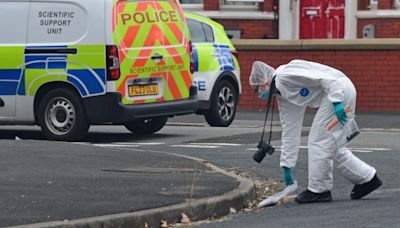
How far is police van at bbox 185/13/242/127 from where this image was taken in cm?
1819

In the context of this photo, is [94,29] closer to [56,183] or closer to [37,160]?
[37,160]

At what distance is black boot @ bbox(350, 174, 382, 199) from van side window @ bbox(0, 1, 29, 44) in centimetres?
641

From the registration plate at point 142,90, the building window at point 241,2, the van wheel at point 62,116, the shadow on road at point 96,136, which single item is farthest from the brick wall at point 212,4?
the van wheel at point 62,116

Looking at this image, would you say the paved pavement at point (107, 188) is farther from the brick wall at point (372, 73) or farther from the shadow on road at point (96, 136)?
the brick wall at point (372, 73)

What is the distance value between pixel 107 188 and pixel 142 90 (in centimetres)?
540

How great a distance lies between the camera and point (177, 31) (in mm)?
16312

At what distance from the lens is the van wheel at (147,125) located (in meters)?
17.3

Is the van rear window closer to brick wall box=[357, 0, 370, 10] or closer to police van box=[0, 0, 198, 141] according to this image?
police van box=[0, 0, 198, 141]

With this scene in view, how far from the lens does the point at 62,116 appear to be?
1571cm

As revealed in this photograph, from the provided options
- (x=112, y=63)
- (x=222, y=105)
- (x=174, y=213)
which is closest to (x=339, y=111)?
(x=174, y=213)

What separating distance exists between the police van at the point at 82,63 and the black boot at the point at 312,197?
17.4ft

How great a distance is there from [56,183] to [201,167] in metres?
2.04

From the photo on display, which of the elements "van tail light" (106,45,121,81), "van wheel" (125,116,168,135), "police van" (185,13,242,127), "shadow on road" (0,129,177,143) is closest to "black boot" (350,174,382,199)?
"van tail light" (106,45,121,81)

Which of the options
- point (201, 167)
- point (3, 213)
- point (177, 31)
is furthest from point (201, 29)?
point (3, 213)
